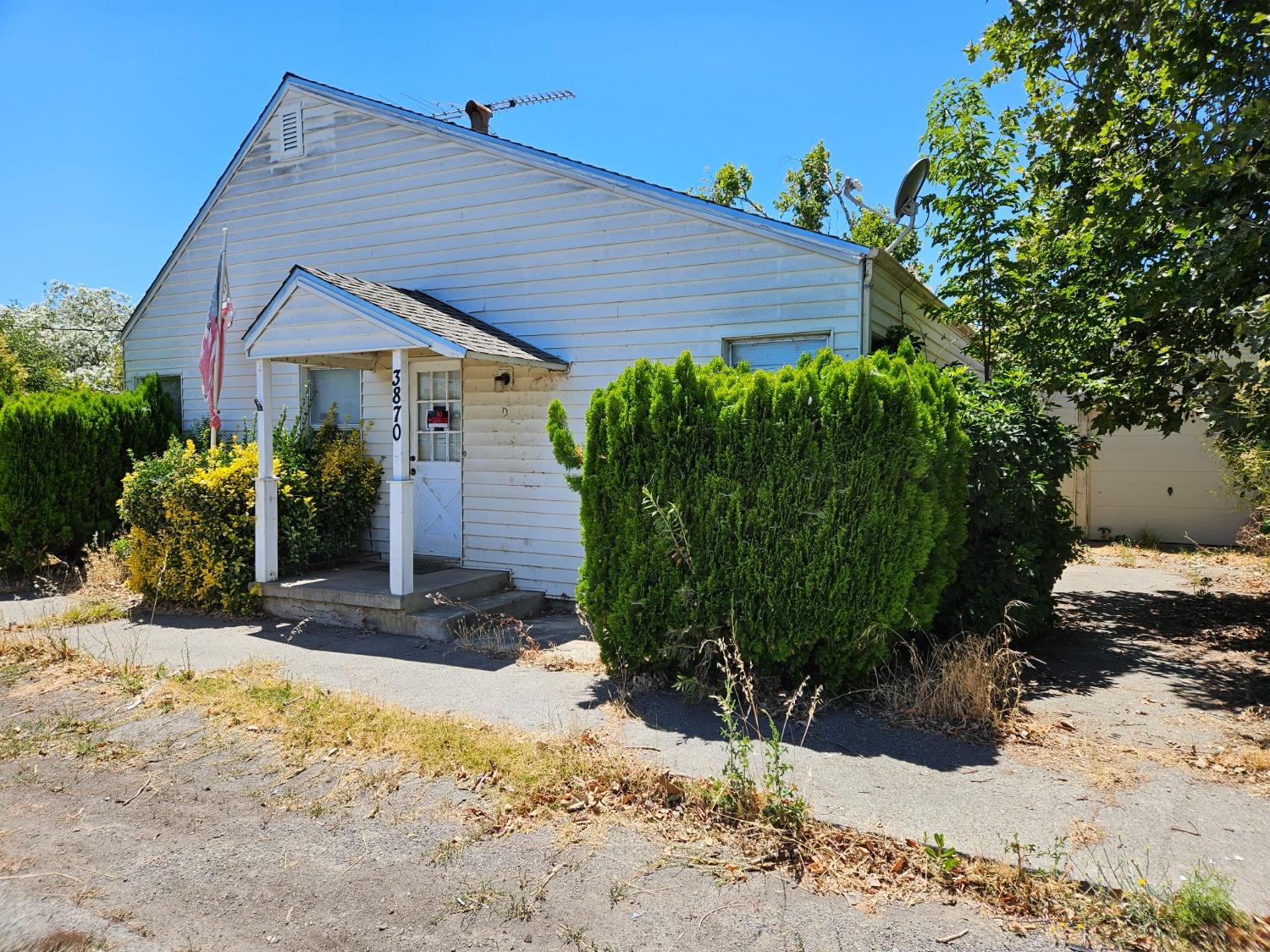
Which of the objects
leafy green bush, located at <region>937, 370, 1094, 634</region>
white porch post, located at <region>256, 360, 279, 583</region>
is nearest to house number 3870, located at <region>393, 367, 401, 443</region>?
white porch post, located at <region>256, 360, 279, 583</region>

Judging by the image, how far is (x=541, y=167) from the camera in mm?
8867

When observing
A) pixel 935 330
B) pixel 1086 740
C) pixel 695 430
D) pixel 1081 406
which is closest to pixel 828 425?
pixel 695 430

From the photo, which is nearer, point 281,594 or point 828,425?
point 828,425

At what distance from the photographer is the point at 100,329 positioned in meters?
33.6

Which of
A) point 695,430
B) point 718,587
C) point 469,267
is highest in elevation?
point 469,267

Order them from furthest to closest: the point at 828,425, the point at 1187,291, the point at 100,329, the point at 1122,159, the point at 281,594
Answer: the point at 100,329 → the point at 281,594 → the point at 1122,159 → the point at 1187,291 → the point at 828,425

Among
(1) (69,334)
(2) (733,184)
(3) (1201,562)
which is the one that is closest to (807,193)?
(2) (733,184)

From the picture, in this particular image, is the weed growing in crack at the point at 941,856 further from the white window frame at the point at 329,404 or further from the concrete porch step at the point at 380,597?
the white window frame at the point at 329,404

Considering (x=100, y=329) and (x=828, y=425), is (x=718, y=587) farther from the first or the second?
(x=100, y=329)

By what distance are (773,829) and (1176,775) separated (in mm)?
2455

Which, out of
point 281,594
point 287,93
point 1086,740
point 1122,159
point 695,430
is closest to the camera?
point 1086,740

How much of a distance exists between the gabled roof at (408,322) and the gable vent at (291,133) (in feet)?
11.0

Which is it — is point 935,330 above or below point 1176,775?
above

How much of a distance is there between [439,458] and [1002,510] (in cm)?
637
